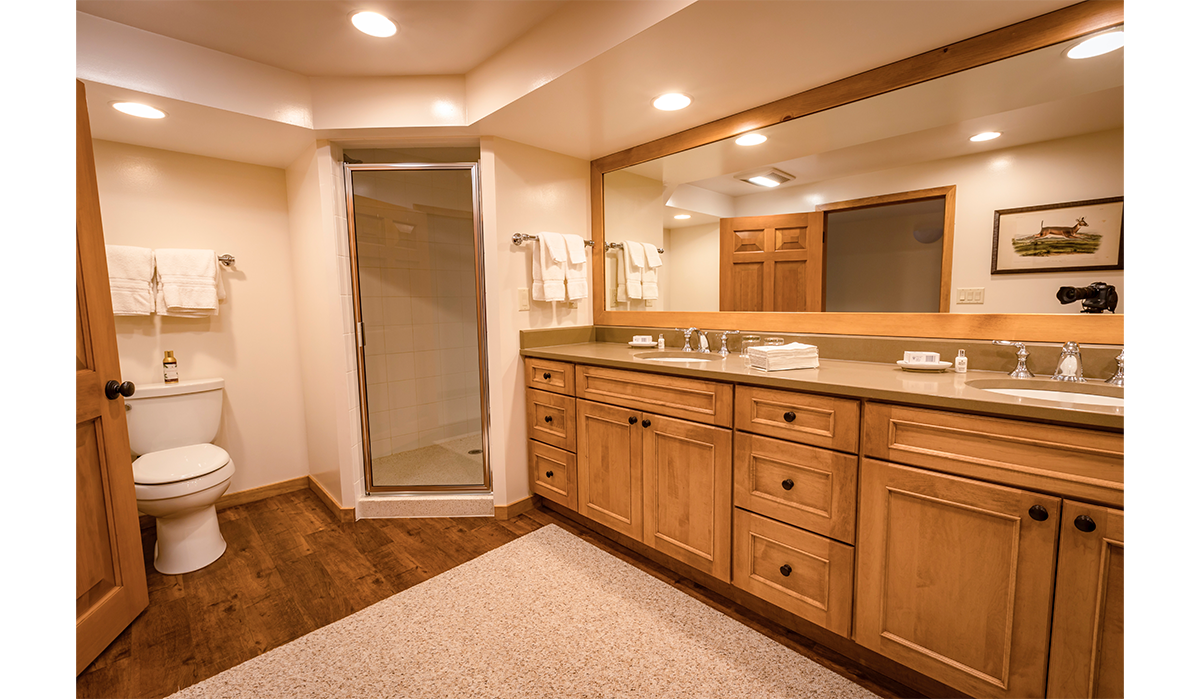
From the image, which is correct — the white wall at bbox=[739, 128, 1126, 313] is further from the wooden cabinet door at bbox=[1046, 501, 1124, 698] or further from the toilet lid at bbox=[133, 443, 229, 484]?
the toilet lid at bbox=[133, 443, 229, 484]

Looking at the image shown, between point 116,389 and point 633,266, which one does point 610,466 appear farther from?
point 116,389

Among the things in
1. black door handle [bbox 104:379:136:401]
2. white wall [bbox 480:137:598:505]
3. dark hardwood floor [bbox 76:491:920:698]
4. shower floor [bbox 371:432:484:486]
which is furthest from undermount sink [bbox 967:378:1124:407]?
black door handle [bbox 104:379:136:401]

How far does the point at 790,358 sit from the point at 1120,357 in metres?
0.87

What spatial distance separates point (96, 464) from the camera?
1.54 meters

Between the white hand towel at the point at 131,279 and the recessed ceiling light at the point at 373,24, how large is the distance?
1.61m

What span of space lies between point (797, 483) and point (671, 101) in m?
1.59

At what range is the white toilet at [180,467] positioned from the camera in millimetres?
1879

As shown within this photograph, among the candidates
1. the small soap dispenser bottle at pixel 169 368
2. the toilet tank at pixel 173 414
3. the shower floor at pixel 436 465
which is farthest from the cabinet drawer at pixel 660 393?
the small soap dispenser bottle at pixel 169 368

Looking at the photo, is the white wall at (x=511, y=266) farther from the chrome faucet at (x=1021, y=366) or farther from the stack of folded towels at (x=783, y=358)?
the chrome faucet at (x=1021, y=366)

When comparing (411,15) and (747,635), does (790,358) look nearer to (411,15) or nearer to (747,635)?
(747,635)

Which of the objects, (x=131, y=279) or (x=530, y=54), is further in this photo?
(x=131, y=279)

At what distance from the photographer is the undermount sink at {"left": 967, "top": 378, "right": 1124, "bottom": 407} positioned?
48.5 inches

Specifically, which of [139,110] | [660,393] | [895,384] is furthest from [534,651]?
[139,110]
